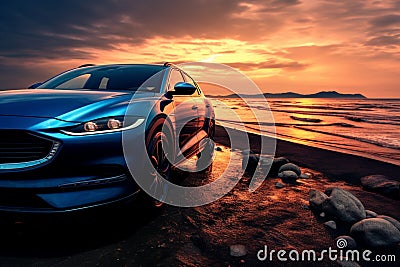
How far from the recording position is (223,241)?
7.67 feet

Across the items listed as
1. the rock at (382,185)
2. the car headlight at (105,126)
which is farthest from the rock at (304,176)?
the car headlight at (105,126)

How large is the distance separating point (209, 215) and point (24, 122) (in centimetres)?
Answer: 187

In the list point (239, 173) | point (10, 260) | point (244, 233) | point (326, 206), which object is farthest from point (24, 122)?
point (239, 173)

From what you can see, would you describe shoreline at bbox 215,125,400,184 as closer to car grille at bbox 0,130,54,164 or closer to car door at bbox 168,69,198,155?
car door at bbox 168,69,198,155

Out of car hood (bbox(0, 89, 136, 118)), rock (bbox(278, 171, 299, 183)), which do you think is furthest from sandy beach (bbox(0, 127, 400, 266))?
car hood (bbox(0, 89, 136, 118))

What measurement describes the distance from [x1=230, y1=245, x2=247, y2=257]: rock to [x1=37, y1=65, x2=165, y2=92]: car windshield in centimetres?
186

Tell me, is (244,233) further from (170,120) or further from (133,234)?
(170,120)

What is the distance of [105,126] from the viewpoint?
2115 mm

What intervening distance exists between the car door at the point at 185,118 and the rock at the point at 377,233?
1.99m

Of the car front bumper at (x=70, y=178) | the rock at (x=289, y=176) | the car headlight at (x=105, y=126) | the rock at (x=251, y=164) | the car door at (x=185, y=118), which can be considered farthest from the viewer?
the rock at (x=251, y=164)

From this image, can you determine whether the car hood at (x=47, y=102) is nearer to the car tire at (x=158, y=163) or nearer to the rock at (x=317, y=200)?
Result: the car tire at (x=158, y=163)

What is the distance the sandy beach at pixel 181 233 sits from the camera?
79.0 inches

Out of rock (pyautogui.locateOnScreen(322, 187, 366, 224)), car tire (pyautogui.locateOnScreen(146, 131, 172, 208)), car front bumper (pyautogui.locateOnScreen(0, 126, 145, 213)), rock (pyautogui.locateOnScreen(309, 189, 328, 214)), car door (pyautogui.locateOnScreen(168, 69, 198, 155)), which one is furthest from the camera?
car door (pyautogui.locateOnScreen(168, 69, 198, 155))

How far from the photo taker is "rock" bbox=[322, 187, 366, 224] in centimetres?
277
